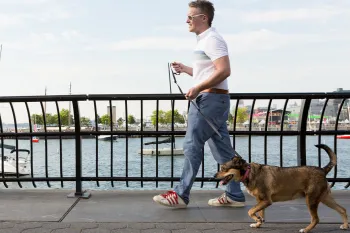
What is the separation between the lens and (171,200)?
15.4 feet

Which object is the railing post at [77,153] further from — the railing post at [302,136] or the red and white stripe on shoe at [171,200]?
the railing post at [302,136]

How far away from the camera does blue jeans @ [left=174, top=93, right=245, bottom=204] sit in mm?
4566

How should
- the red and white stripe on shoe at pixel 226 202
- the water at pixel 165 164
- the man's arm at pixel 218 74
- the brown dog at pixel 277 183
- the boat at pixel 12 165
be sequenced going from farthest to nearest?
the water at pixel 165 164
the boat at pixel 12 165
the red and white stripe on shoe at pixel 226 202
the man's arm at pixel 218 74
the brown dog at pixel 277 183

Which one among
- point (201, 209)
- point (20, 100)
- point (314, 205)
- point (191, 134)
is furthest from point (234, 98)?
point (20, 100)

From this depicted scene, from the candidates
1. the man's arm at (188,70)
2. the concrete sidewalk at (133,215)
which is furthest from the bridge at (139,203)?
the man's arm at (188,70)

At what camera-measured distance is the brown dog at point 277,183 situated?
396cm

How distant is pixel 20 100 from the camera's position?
564cm

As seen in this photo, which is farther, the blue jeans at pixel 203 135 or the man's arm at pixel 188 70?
the man's arm at pixel 188 70

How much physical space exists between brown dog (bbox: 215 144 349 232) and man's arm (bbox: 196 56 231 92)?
2.62 ft

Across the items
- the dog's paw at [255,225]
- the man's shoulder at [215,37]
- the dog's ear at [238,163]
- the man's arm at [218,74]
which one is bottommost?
the dog's paw at [255,225]

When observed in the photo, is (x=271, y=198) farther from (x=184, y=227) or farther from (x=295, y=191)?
(x=184, y=227)

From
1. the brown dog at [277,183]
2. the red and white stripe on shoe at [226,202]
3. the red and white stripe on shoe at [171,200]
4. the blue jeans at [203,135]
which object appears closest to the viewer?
the brown dog at [277,183]

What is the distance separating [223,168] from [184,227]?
66 cm

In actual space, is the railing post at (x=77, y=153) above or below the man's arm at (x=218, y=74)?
below
